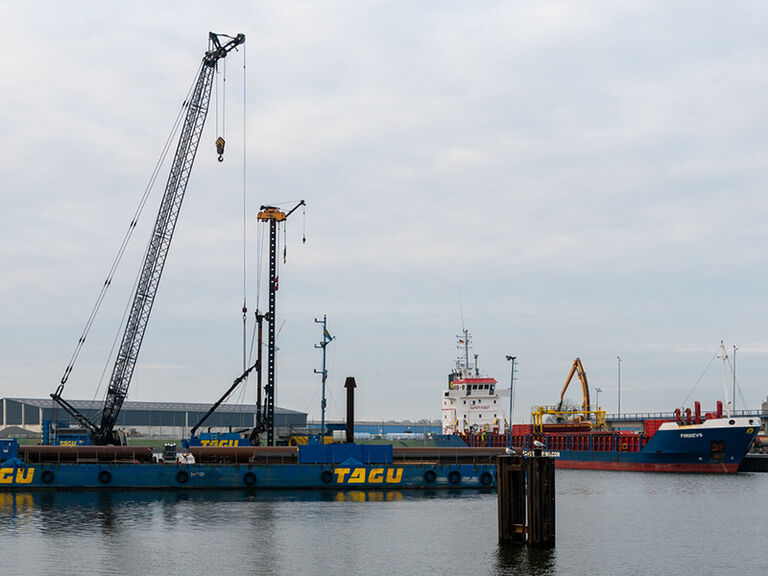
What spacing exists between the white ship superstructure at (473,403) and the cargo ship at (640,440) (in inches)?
10.6

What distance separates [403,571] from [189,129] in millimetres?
59757

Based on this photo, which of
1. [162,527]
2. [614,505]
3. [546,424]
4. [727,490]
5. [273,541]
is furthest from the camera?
[546,424]

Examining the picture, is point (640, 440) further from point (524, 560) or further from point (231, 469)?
point (524, 560)

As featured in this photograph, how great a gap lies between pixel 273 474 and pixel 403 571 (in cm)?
3015

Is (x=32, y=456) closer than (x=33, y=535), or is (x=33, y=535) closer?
(x=33, y=535)

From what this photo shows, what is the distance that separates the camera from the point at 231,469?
65.8m

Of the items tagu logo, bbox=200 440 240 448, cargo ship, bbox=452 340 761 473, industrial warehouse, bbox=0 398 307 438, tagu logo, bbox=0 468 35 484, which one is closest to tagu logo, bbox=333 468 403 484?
cargo ship, bbox=452 340 761 473

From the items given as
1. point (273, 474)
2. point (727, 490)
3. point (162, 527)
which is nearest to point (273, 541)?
point (162, 527)

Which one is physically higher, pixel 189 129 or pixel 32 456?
pixel 189 129

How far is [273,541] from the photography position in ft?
144

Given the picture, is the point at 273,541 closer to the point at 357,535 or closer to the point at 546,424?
the point at 357,535

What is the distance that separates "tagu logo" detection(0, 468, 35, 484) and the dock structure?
3811cm

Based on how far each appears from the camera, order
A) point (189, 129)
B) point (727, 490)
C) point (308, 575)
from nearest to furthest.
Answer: point (308, 575) < point (727, 490) < point (189, 129)

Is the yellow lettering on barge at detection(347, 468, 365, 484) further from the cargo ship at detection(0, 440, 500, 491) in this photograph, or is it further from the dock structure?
the dock structure
